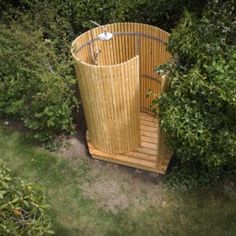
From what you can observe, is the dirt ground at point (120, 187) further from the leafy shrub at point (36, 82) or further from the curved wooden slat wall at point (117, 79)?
the leafy shrub at point (36, 82)

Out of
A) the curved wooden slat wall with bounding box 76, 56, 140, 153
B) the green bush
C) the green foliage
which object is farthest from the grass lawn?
the green bush

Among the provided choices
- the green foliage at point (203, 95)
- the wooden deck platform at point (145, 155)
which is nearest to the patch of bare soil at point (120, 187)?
the wooden deck platform at point (145, 155)

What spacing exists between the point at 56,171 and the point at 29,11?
8.88 feet

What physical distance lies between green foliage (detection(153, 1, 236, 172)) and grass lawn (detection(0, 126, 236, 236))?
0.92 m

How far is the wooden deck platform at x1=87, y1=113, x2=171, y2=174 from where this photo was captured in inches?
224

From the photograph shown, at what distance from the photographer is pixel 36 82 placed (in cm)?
582

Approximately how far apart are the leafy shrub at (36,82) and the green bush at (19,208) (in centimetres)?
244

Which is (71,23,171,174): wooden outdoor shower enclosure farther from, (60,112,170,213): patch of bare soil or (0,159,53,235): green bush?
(0,159,53,235): green bush

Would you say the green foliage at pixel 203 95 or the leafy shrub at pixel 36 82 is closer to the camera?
the green foliage at pixel 203 95

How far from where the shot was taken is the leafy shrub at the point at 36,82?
575 cm

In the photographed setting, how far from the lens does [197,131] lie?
4.36 metres

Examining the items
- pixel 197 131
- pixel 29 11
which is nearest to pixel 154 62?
pixel 197 131

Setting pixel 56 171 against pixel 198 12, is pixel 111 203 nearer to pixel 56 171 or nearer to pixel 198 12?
pixel 56 171

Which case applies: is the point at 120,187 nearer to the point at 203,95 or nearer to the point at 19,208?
the point at 203,95
